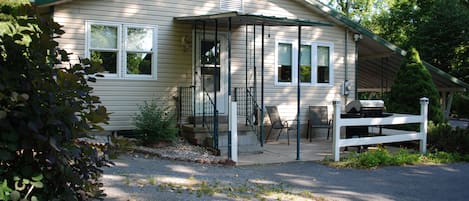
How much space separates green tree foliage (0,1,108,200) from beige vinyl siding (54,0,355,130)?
6.87m

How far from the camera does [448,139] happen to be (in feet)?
32.8

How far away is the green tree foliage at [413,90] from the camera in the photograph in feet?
38.9

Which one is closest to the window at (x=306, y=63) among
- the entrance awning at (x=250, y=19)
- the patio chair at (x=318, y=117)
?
the patio chair at (x=318, y=117)

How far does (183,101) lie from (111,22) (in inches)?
98.3

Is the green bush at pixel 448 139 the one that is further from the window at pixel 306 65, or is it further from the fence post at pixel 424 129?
the window at pixel 306 65

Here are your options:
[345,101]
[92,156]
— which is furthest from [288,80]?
[92,156]

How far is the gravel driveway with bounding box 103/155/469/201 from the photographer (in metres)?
5.72

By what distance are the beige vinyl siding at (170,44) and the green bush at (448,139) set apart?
342cm

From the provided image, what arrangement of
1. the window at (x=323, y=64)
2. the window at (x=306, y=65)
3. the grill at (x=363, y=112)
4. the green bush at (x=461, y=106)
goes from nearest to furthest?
the grill at (x=363, y=112) < the window at (x=306, y=65) < the window at (x=323, y=64) < the green bush at (x=461, y=106)

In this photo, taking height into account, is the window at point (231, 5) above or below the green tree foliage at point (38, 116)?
above

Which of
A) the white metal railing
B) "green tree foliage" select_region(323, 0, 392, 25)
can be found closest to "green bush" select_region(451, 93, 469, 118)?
"green tree foliage" select_region(323, 0, 392, 25)

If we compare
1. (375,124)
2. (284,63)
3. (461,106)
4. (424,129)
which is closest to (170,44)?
(284,63)

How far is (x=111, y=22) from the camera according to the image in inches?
394

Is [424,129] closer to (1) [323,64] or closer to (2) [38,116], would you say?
(1) [323,64]
